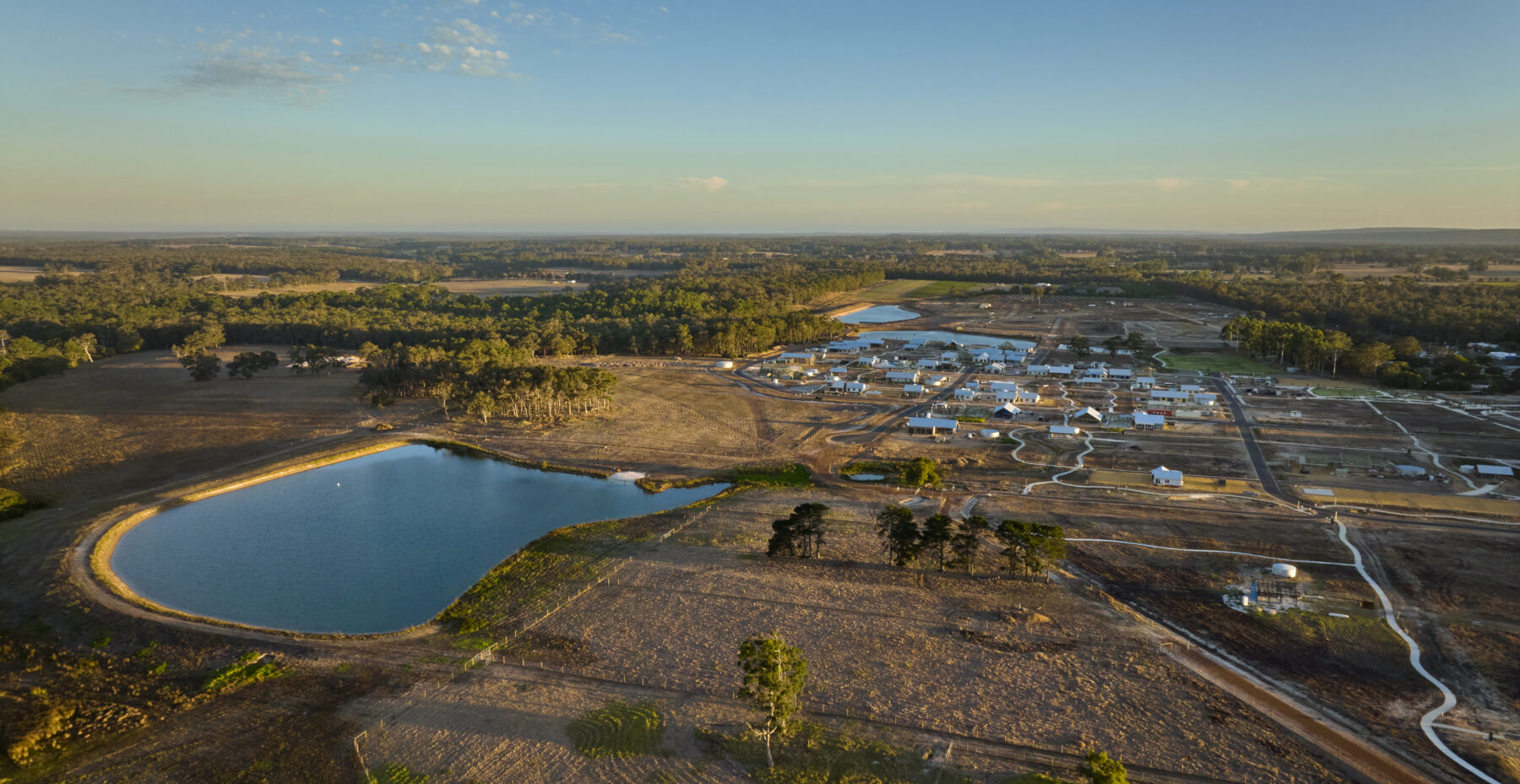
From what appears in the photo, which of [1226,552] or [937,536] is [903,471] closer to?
[937,536]

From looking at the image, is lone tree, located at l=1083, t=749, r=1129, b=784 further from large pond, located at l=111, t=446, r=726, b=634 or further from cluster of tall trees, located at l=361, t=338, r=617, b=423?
cluster of tall trees, located at l=361, t=338, r=617, b=423

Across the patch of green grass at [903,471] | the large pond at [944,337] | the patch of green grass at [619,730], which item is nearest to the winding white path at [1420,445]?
the patch of green grass at [903,471]

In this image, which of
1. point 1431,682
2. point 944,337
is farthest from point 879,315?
→ point 1431,682

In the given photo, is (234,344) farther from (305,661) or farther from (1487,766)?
(1487,766)

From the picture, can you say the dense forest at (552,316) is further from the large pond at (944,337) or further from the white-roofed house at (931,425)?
the white-roofed house at (931,425)

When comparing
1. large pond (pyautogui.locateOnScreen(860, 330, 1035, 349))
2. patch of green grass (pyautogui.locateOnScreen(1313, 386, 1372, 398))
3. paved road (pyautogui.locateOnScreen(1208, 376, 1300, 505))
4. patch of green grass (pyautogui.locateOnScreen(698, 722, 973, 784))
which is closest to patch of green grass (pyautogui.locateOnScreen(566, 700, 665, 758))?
patch of green grass (pyautogui.locateOnScreen(698, 722, 973, 784))
